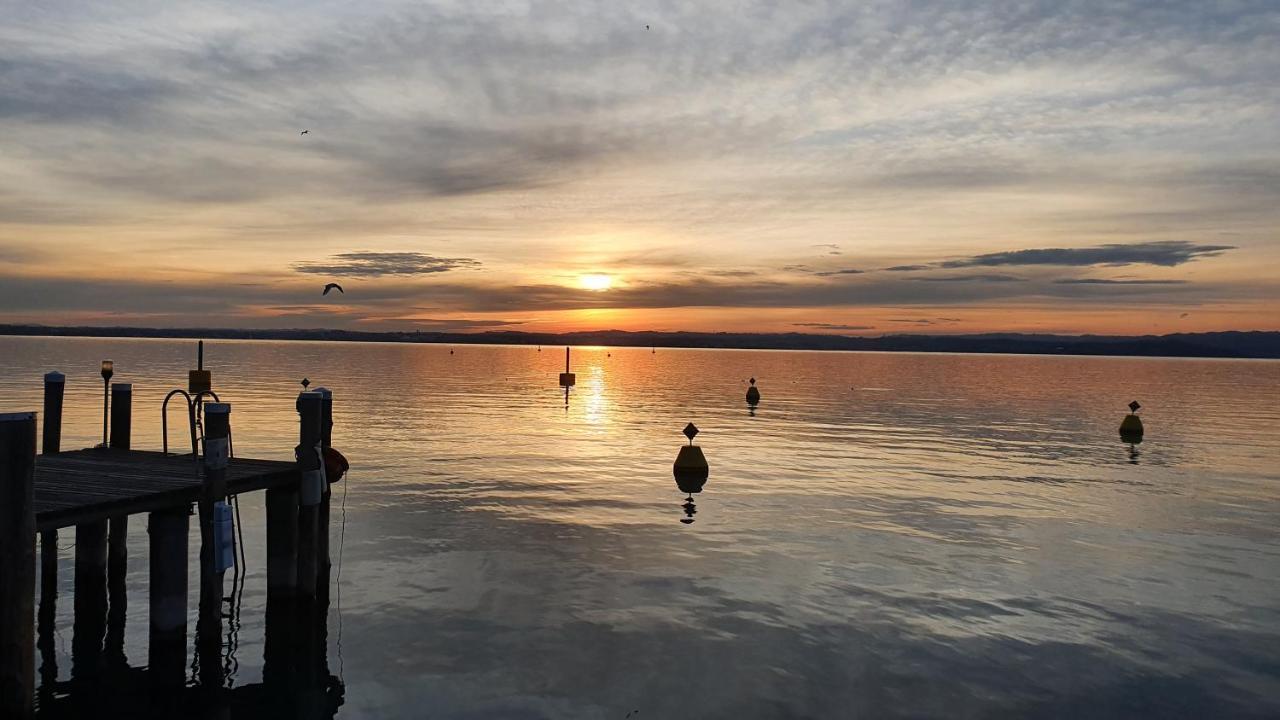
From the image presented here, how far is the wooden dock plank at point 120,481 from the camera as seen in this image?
11273mm

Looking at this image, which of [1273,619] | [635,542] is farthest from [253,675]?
[1273,619]

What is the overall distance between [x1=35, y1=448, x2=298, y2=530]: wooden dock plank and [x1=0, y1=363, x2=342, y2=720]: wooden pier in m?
0.02

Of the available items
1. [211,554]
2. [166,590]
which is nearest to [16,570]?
[166,590]

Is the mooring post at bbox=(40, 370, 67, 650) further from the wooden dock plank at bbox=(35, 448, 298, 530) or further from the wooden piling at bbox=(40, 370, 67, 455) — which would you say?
the wooden dock plank at bbox=(35, 448, 298, 530)

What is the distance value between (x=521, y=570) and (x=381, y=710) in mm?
6390

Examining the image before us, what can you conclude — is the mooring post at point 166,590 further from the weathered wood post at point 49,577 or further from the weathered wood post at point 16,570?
→ the weathered wood post at point 16,570

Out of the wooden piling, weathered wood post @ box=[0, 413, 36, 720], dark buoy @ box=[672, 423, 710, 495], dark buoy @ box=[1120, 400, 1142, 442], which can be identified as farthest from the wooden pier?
dark buoy @ box=[1120, 400, 1142, 442]

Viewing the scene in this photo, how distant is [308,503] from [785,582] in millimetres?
8994

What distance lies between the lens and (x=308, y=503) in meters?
14.6

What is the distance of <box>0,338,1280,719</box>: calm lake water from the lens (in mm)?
11617

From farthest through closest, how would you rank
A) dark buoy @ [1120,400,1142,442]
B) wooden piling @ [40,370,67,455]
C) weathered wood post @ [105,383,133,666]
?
dark buoy @ [1120,400,1142,442]
wooden piling @ [40,370,67,455]
weathered wood post @ [105,383,133,666]

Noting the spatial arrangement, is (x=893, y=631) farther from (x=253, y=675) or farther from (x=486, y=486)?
(x=486, y=486)

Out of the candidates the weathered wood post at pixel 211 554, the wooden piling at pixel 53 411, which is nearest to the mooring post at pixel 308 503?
the weathered wood post at pixel 211 554

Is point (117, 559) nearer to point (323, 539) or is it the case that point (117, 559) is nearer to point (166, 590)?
point (323, 539)
